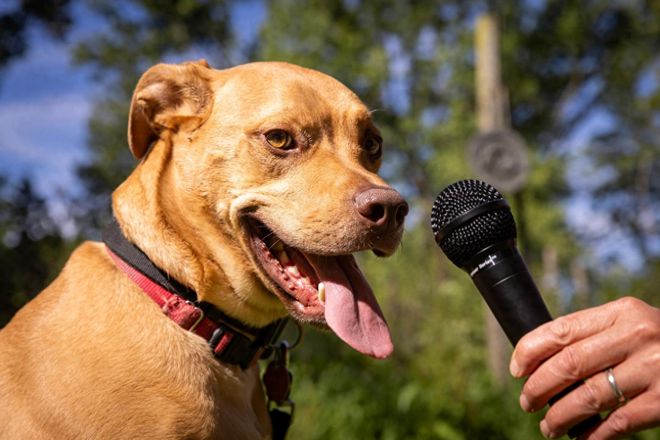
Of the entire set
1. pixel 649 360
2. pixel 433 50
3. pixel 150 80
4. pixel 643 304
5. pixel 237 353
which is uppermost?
pixel 433 50

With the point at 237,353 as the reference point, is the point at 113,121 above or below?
above

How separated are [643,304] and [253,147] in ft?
5.67

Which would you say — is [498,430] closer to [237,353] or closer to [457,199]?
A: [237,353]

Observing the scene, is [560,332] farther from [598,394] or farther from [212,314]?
[212,314]

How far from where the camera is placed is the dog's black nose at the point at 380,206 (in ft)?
8.06

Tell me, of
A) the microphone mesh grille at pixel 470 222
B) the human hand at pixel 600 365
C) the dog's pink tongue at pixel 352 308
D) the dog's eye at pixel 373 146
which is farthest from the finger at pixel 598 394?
the dog's eye at pixel 373 146

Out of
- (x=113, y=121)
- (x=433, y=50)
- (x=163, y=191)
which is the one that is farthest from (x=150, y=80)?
(x=113, y=121)

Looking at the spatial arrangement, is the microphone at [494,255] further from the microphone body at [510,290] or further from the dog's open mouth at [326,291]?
the dog's open mouth at [326,291]

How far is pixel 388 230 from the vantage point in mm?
2520

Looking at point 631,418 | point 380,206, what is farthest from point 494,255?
point 380,206

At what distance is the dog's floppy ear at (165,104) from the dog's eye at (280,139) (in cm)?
34

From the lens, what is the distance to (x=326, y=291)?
8.20 feet

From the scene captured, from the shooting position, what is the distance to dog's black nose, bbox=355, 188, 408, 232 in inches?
96.7

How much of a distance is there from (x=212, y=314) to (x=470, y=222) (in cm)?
121
